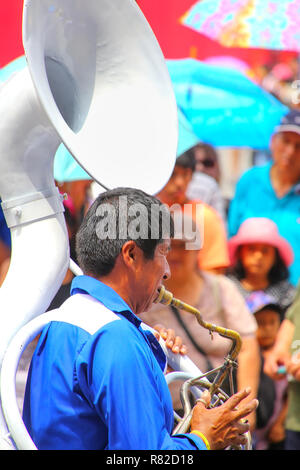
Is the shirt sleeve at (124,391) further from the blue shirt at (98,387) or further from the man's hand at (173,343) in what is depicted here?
the man's hand at (173,343)

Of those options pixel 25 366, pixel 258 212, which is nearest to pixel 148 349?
pixel 25 366

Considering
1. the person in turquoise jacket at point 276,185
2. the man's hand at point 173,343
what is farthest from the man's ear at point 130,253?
the person in turquoise jacket at point 276,185

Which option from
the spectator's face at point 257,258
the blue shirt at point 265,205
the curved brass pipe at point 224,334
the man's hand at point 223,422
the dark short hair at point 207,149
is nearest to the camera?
the man's hand at point 223,422

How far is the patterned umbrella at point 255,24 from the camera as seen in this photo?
568 cm

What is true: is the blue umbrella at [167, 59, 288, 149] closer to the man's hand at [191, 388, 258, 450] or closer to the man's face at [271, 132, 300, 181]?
the man's face at [271, 132, 300, 181]

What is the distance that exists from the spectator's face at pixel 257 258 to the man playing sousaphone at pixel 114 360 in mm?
2568

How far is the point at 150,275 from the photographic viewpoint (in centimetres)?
207

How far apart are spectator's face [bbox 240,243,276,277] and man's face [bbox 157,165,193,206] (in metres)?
0.49

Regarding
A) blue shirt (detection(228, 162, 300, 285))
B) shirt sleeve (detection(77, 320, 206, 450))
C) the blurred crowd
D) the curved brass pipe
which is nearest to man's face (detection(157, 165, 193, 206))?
the blurred crowd

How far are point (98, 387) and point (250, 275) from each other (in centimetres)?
294

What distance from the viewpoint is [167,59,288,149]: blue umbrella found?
5957 mm

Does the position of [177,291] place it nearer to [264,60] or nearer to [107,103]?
[107,103]

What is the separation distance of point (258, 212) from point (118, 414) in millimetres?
3703
